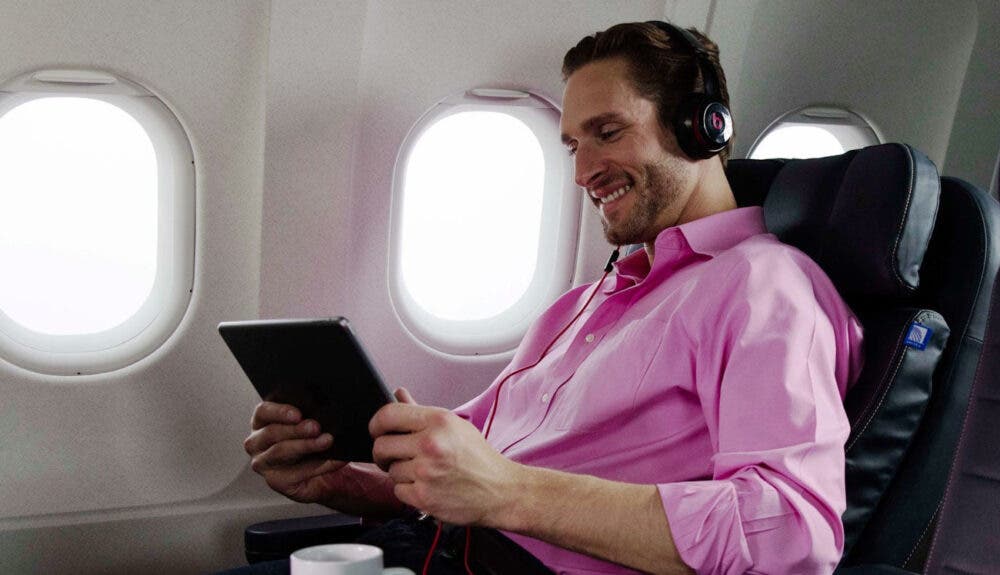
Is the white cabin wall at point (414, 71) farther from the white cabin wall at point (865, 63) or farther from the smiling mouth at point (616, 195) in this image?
the smiling mouth at point (616, 195)

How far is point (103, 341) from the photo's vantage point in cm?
261

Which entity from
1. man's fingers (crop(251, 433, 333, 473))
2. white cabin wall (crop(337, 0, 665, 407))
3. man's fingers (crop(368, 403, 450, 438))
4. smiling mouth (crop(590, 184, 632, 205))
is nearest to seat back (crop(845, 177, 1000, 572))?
smiling mouth (crop(590, 184, 632, 205))

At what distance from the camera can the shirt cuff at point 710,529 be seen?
1.34 meters

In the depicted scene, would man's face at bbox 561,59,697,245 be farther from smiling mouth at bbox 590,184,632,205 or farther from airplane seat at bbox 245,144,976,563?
airplane seat at bbox 245,144,976,563

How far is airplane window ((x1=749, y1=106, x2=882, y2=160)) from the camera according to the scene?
10.6 feet

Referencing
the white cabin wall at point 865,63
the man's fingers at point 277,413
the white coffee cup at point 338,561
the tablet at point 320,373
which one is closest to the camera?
the white coffee cup at point 338,561

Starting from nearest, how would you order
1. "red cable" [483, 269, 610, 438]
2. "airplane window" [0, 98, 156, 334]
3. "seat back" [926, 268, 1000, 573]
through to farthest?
"seat back" [926, 268, 1000, 573] < "red cable" [483, 269, 610, 438] < "airplane window" [0, 98, 156, 334]

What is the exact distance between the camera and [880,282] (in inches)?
66.6

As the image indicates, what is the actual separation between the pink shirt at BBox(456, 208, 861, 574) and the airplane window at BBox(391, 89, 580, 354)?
0.98m

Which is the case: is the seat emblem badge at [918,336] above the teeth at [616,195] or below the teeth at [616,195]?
below

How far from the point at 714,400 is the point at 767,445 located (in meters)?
0.13

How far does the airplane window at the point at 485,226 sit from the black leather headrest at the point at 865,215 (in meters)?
1.13

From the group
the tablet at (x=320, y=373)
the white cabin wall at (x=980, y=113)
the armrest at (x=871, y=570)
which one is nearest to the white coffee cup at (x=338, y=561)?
the tablet at (x=320, y=373)

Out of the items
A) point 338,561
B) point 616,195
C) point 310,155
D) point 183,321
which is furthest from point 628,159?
point 183,321
